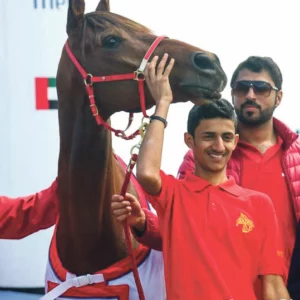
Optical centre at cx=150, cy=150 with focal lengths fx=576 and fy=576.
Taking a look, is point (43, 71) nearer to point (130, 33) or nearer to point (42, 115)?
point (42, 115)

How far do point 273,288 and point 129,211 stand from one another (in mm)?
498

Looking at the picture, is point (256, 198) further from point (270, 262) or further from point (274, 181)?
point (274, 181)

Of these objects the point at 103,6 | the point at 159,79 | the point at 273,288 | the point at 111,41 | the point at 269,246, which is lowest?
the point at 273,288

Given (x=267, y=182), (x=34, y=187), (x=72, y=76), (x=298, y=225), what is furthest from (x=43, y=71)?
(x=298, y=225)

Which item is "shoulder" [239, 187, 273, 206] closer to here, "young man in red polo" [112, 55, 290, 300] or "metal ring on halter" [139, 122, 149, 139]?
"young man in red polo" [112, 55, 290, 300]

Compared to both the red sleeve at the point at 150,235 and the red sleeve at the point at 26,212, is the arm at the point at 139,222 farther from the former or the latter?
the red sleeve at the point at 26,212

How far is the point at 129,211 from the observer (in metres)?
1.80

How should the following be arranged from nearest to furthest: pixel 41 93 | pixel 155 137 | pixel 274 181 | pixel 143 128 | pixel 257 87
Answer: pixel 155 137
pixel 143 128
pixel 274 181
pixel 257 87
pixel 41 93

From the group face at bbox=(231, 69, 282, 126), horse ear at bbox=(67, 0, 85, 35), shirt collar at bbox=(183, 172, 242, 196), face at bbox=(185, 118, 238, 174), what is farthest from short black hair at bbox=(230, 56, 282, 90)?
horse ear at bbox=(67, 0, 85, 35)

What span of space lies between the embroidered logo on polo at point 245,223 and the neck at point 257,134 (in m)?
0.63

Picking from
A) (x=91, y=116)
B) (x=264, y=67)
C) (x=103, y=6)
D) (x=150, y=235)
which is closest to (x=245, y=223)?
(x=150, y=235)

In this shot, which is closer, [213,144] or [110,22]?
[213,144]

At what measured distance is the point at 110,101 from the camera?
195 cm

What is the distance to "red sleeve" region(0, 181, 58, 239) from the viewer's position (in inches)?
81.3
